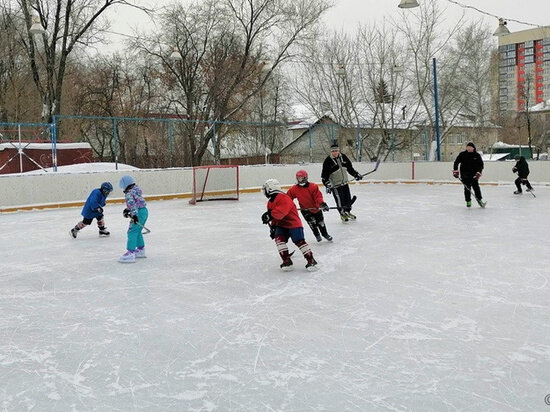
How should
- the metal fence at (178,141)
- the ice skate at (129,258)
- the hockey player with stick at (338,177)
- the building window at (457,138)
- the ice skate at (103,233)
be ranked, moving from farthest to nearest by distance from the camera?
1. the building window at (457,138)
2. the metal fence at (178,141)
3. the hockey player with stick at (338,177)
4. the ice skate at (103,233)
5. the ice skate at (129,258)

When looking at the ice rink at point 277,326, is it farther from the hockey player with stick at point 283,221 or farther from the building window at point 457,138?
the building window at point 457,138

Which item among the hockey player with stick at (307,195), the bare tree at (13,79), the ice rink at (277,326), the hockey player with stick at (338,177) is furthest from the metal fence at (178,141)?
the hockey player with stick at (307,195)

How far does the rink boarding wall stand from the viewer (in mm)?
12996

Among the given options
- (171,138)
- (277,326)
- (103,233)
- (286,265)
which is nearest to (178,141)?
(171,138)

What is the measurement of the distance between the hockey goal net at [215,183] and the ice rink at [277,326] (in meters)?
7.49

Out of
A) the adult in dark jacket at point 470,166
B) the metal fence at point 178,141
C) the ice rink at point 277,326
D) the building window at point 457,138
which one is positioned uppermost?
the building window at point 457,138

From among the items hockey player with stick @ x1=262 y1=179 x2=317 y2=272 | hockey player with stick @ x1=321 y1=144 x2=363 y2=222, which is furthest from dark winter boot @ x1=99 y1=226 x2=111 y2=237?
hockey player with stick @ x1=262 y1=179 x2=317 y2=272

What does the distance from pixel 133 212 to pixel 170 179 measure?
966 cm

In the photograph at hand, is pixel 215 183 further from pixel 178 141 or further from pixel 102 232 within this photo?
pixel 102 232

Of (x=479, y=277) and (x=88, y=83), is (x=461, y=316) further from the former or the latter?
(x=88, y=83)

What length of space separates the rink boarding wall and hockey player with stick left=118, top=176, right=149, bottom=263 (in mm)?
7339

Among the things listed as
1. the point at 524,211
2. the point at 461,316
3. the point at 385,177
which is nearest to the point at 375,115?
the point at 385,177

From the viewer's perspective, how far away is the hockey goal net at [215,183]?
1559 cm

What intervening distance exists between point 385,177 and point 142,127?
9259 mm
